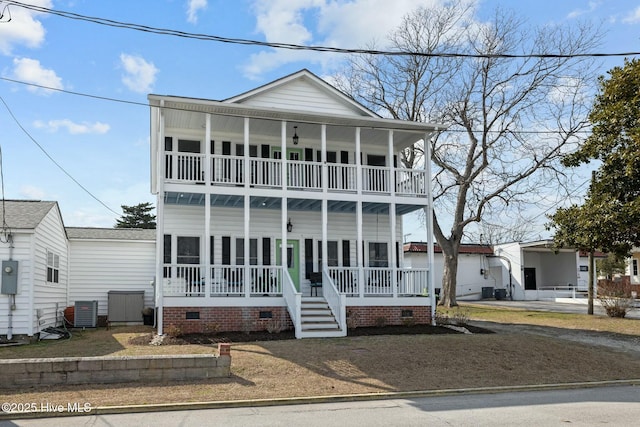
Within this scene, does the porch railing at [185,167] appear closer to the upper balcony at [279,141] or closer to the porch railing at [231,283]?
the upper balcony at [279,141]

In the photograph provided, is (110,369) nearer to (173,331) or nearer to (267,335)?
(173,331)

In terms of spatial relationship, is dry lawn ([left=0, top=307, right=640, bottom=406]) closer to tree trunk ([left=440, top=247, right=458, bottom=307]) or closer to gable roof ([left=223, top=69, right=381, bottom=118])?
gable roof ([left=223, top=69, right=381, bottom=118])

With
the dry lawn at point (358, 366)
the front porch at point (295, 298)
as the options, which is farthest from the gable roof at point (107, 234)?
the dry lawn at point (358, 366)

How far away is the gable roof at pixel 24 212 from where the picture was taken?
15.7m

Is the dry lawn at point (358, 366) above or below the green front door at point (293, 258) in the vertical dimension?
below

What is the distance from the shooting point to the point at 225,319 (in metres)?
16.6

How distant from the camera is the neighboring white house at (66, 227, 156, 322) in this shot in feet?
70.2

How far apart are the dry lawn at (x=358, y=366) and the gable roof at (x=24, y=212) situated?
3.30 metres

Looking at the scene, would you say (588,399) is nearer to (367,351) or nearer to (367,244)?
(367,351)

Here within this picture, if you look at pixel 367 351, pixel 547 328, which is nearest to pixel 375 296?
pixel 367 351

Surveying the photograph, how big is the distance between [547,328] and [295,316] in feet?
29.4

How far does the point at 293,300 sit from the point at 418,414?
820cm

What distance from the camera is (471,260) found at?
43281 millimetres

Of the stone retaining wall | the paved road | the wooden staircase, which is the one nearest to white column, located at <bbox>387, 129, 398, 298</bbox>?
the wooden staircase
